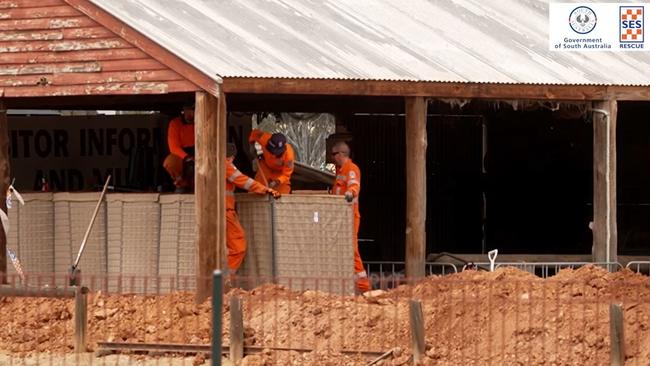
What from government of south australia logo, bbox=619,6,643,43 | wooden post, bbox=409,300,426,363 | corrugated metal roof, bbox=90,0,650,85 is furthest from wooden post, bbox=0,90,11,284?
government of south australia logo, bbox=619,6,643,43

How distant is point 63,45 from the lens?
19.0 metres

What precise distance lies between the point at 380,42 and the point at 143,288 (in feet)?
14.7

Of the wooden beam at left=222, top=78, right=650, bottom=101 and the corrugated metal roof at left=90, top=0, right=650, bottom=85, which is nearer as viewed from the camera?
the wooden beam at left=222, top=78, right=650, bottom=101

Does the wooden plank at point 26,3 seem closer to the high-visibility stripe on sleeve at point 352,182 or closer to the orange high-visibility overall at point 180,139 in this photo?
the orange high-visibility overall at point 180,139

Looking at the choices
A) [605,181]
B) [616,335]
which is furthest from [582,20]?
[616,335]

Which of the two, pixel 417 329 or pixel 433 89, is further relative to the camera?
pixel 433 89

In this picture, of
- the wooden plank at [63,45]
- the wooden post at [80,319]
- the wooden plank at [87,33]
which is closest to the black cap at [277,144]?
the wooden plank at [63,45]

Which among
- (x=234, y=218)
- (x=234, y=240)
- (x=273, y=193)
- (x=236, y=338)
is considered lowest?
(x=236, y=338)

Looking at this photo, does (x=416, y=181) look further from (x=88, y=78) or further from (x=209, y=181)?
(x=88, y=78)

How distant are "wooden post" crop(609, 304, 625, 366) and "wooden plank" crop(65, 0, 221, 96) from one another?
18.3 ft

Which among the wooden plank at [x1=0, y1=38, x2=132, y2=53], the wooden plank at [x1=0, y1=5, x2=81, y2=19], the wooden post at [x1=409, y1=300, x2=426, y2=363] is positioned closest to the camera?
the wooden post at [x1=409, y1=300, x2=426, y2=363]

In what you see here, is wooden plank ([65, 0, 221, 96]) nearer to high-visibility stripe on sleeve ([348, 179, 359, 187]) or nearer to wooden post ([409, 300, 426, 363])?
high-visibility stripe on sleeve ([348, 179, 359, 187])

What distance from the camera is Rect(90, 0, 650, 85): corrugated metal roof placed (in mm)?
19094

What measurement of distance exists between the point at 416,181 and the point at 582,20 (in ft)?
12.7
